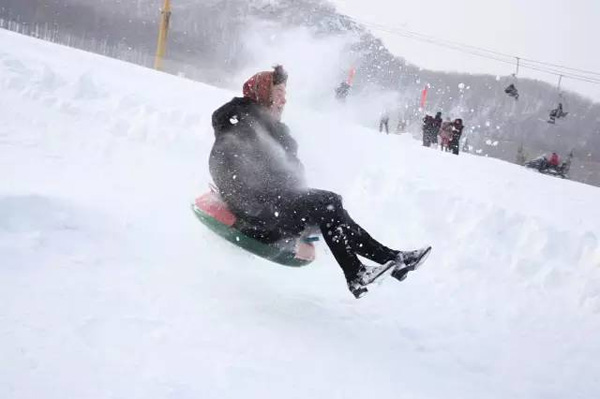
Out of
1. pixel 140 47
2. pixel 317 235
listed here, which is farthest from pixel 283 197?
pixel 140 47

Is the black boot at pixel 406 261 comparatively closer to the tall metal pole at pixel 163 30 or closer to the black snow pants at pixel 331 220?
the black snow pants at pixel 331 220

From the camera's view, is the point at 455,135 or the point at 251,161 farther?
the point at 455,135

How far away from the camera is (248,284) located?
4102 millimetres

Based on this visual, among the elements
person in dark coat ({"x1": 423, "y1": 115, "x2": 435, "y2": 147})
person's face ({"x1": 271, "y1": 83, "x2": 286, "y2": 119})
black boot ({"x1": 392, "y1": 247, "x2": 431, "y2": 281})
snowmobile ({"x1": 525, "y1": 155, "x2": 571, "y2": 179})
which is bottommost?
snowmobile ({"x1": 525, "y1": 155, "x2": 571, "y2": 179})

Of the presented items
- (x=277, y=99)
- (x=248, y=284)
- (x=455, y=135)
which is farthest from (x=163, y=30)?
(x=248, y=284)

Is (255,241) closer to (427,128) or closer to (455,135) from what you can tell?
(455,135)

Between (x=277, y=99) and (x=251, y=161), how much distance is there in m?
0.65

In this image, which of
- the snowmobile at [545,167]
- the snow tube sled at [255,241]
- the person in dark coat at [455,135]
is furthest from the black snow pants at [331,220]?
the snowmobile at [545,167]

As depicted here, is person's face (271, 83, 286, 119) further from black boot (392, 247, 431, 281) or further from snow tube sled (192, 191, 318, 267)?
black boot (392, 247, 431, 281)

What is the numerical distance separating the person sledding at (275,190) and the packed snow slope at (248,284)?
51 centimetres

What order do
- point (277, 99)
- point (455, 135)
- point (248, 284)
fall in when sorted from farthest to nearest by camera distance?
point (455, 135)
point (277, 99)
point (248, 284)

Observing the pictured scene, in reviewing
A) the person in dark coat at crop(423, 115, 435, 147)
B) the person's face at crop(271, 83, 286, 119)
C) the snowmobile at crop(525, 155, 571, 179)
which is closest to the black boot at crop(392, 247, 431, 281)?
the person's face at crop(271, 83, 286, 119)

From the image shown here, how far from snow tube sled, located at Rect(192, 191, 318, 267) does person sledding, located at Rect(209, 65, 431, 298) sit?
0.19 feet

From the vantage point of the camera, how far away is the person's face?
4164 mm
